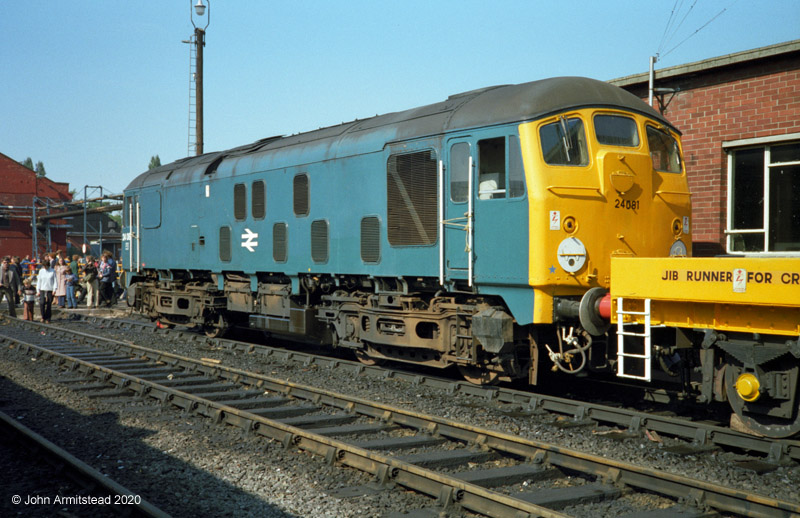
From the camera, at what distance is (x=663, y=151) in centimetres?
915

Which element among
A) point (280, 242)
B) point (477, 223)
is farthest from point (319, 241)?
point (477, 223)

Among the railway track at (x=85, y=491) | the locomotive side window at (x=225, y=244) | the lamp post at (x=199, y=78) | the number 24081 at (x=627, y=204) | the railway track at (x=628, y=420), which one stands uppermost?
the lamp post at (x=199, y=78)

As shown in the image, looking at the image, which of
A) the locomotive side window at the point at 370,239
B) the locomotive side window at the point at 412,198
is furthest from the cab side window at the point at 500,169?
the locomotive side window at the point at 370,239

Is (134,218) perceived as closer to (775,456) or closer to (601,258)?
(601,258)

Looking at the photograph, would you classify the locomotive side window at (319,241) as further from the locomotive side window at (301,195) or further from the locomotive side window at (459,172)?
the locomotive side window at (459,172)

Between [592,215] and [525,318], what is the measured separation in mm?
1409

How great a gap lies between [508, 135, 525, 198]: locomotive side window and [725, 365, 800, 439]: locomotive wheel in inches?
115

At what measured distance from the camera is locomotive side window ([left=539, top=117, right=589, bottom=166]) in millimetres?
8164

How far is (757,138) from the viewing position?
1162 cm

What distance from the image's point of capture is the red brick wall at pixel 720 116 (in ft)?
37.2

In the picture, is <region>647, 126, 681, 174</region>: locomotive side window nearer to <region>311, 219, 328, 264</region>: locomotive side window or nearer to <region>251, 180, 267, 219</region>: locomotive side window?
<region>311, 219, 328, 264</region>: locomotive side window

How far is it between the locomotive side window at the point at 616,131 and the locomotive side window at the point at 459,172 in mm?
1602

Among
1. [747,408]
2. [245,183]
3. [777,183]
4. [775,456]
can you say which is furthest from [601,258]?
[245,183]

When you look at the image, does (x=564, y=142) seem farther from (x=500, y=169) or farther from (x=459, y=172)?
(x=459, y=172)
